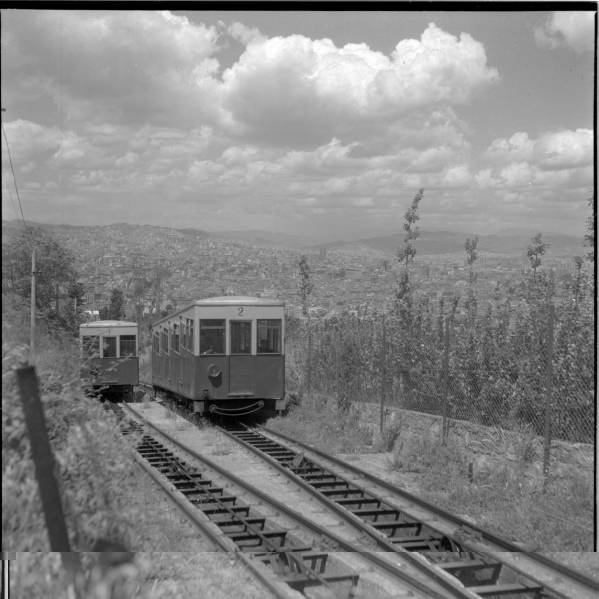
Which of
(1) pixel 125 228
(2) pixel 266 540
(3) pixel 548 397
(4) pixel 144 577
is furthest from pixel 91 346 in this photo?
(3) pixel 548 397

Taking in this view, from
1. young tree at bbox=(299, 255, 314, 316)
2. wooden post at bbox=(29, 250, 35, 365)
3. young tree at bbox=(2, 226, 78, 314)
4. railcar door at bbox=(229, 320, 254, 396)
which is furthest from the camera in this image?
railcar door at bbox=(229, 320, 254, 396)

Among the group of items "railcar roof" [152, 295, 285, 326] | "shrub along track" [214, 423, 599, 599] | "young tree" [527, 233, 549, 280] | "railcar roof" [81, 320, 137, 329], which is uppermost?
"young tree" [527, 233, 549, 280]

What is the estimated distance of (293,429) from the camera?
31.4 ft

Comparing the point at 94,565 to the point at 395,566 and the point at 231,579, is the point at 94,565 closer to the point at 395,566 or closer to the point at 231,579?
the point at 231,579

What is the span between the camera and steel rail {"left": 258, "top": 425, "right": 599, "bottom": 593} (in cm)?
557

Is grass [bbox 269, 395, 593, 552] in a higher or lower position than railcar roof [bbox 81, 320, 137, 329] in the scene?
lower

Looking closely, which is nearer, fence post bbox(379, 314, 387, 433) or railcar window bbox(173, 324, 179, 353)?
railcar window bbox(173, 324, 179, 353)

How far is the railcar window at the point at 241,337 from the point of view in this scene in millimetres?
7762

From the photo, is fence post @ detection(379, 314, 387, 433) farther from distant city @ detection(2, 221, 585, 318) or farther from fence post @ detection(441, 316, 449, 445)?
fence post @ detection(441, 316, 449, 445)

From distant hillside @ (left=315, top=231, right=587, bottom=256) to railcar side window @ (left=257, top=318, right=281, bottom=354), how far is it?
5.12ft

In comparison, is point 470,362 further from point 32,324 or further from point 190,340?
point 32,324

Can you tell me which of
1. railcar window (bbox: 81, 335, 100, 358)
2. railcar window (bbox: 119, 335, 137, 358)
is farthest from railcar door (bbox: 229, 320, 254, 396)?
railcar window (bbox: 81, 335, 100, 358)

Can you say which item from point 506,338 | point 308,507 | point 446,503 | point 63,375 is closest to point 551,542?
point 446,503

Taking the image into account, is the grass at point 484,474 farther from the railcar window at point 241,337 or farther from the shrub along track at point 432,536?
the railcar window at point 241,337
